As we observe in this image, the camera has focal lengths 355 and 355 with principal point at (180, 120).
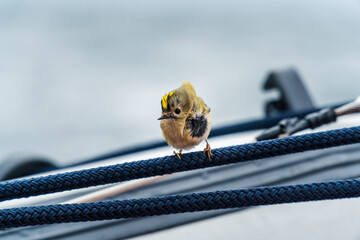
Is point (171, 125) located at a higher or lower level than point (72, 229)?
higher

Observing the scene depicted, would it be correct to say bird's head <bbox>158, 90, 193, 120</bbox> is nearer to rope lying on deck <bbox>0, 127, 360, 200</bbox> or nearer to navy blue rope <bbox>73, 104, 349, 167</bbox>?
rope lying on deck <bbox>0, 127, 360, 200</bbox>

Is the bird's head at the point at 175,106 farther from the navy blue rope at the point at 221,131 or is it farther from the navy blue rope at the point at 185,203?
the navy blue rope at the point at 221,131

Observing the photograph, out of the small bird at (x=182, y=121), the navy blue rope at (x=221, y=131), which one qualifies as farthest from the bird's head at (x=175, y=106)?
the navy blue rope at (x=221, y=131)

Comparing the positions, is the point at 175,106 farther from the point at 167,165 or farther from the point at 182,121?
the point at 167,165

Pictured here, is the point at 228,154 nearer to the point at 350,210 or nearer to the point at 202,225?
the point at 202,225

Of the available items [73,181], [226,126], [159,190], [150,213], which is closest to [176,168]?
[150,213]

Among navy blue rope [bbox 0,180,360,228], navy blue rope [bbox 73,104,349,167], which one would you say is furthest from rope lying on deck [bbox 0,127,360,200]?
navy blue rope [bbox 73,104,349,167]

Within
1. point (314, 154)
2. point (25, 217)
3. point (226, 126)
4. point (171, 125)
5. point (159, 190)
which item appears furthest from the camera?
point (226, 126)
